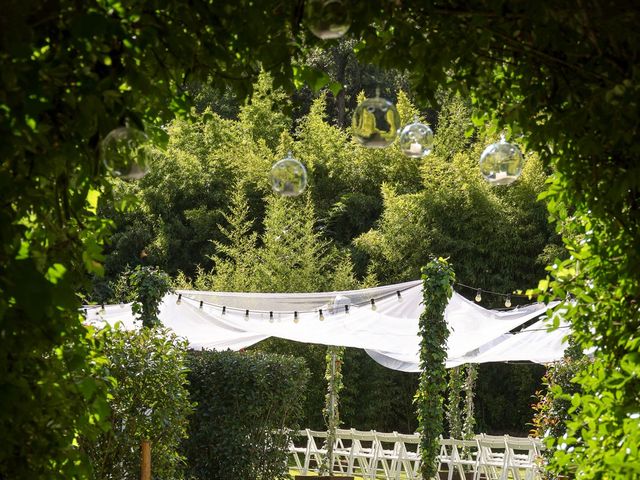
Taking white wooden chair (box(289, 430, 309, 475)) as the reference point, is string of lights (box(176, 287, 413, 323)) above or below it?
above

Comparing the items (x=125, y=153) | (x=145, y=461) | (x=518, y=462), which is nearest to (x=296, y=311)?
(x=518, y=462)

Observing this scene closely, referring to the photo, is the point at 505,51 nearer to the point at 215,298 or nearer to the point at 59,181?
the point at 59,181

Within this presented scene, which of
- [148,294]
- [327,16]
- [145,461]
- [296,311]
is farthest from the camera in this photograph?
[296,311]

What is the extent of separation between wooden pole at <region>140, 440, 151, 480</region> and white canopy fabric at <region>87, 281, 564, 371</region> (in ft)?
11.2

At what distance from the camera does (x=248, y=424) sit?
858 cm

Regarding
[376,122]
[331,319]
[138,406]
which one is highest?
[331,319]

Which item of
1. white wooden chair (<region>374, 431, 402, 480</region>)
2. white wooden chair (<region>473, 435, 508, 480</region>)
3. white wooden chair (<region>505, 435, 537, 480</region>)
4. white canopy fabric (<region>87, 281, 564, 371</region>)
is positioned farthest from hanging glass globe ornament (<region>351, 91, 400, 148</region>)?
white wooden chair (<region>374, 431, 402, 480</region>)

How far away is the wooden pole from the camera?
20.8 ft

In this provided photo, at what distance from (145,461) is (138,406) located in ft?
1.32

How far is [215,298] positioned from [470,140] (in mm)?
9185

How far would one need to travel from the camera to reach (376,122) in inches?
121

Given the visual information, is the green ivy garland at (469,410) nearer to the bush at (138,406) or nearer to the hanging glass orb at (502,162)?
the bush at (138,406)

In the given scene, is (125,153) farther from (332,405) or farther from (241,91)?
(332,405)

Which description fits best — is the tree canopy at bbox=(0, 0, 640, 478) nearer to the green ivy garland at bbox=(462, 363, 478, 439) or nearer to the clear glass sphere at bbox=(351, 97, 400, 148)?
the clear glass sphere at bbox=(351, 97, 400, 148)
